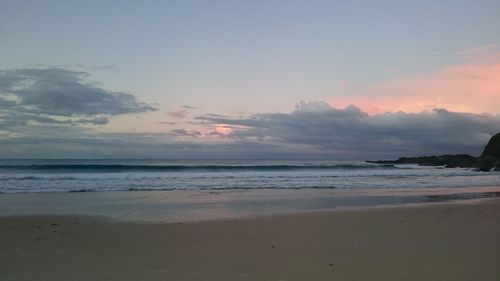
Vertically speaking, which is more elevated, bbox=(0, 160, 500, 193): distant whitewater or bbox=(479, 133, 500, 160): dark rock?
bbox=(479, 133, 500, 160): dark rock

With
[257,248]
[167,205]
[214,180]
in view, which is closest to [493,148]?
[214,180]

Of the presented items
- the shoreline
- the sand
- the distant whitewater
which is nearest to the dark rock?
the distant whitewater

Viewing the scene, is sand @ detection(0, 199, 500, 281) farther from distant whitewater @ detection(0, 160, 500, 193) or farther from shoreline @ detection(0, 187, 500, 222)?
distant whitewater @ detection(0, 160, 500, 193)

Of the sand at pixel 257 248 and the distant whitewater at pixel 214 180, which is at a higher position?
the distant whitewater at pixel 214 180

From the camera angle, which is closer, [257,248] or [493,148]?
[257,248]

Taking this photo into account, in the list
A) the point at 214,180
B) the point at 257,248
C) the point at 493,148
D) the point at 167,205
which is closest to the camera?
the point at 257,248

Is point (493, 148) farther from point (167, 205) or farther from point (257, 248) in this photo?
point (257, 248)

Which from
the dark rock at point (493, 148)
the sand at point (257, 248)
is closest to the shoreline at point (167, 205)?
the sand at point (257, 248)

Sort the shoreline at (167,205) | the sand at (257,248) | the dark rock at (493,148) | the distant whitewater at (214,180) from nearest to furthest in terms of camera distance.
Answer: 1. the sand at (257,248)
2. the shoreline at (167,205)
3. the distant whitewater at (214,180)
4. the dark rock at (493,148)

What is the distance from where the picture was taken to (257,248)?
8.05 m

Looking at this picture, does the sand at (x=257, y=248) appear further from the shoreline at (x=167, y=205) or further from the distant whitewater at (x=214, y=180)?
the distant whitewater at (x=214, y=180)

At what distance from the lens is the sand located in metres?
6.32

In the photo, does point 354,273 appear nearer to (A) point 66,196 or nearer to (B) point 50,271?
(B) point 50,271

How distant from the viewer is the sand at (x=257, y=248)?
6.32m
